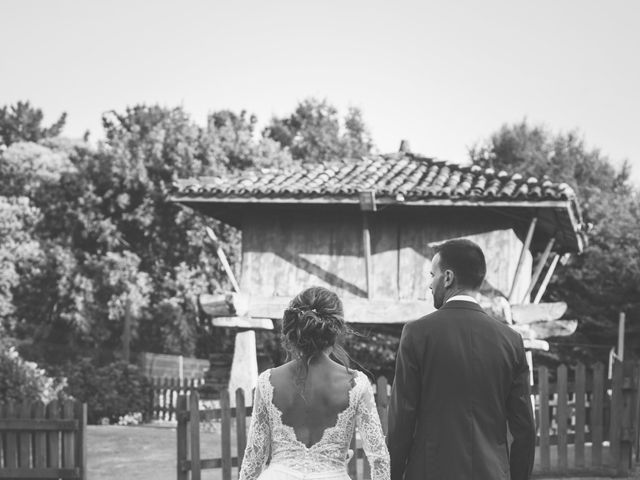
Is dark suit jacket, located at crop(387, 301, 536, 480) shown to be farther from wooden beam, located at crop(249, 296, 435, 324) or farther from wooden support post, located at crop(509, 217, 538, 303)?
wooden support post, located at crop(509, 217, 538, 303)

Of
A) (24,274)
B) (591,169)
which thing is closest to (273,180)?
(24,274)

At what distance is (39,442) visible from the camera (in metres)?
10.5

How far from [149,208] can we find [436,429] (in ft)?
96.6

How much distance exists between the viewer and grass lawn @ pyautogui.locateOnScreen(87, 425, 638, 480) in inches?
557

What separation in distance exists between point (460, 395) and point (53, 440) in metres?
7.37

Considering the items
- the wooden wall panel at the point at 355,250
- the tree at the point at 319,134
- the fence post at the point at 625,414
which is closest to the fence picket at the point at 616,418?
the fence post at the point at 625,414

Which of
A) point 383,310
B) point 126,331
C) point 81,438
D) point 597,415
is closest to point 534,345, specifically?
point 383,310

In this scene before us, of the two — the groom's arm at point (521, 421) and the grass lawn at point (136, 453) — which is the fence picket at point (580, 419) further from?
the groom's arm at point (521, 421)

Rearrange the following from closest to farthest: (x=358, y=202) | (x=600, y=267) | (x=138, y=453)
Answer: (x=138, y=453) → (x=358, y=202) → (x=600, y=267)

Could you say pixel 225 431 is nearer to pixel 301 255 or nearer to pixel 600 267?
pixel 301 255

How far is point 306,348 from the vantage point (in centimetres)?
452

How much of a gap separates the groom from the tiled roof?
1331 centimetres

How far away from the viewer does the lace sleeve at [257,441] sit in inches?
181

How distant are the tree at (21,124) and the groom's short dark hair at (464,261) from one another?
4880 cm
